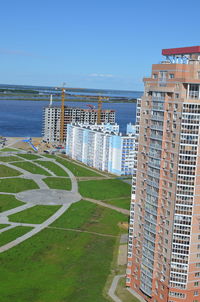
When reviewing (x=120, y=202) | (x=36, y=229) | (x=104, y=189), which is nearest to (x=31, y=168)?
(x=104, y=189)

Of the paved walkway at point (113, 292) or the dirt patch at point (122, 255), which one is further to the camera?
the dirt patch at point (122, 255)

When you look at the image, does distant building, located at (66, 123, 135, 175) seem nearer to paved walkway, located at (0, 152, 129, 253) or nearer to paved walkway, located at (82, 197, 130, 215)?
paved walkway, located at (0, 152, 129, 253)

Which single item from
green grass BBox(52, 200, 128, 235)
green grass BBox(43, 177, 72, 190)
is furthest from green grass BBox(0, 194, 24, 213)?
green grass BBox(43, 177, 72, 190)

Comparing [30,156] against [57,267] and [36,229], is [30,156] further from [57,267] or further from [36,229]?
[57,267]

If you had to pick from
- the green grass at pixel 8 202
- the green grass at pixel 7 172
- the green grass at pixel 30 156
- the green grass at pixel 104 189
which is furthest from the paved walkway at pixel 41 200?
the green grass at pixel 30 156

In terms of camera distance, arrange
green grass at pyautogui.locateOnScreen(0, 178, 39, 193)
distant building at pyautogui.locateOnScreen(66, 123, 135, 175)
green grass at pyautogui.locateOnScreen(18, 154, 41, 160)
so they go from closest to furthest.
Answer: green grass at pyautogui.locateOnScreen(0, 178, 39, 193), distant building at pyautogui.locateOnScreen(66, 123, 135, 175), green grass at pyautogui.locateOnScreen(18, 154, 41, 160)

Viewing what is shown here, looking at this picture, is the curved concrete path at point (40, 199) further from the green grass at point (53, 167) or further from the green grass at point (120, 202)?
the green grass at point (120, 202)
